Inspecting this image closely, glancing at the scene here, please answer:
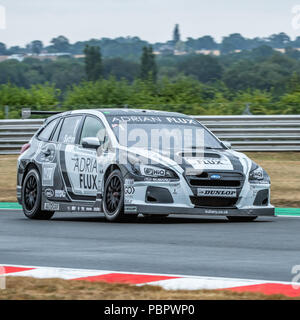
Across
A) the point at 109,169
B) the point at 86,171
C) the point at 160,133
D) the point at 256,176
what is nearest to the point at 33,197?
the point at 86,171

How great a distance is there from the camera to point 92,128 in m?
13.8

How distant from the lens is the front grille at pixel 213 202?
12.6 meters

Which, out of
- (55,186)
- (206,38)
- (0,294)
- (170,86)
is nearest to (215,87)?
(170,86)

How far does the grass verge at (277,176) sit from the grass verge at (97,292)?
919cm

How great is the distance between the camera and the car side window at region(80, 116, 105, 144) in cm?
1359

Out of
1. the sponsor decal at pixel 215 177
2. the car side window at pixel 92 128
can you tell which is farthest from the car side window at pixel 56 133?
the sponsor decal at pixel 215 177

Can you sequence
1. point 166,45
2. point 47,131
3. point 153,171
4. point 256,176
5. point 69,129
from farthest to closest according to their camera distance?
point 166,45 → point 47,131 → point 69,129 → point 256,176 → point 153,171

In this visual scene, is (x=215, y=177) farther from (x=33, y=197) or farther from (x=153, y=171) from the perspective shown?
(x=33, y=197)

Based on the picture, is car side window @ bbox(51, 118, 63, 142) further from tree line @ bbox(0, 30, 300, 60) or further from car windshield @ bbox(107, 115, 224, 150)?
tree line @ bbox(0, 30, 300, 60)

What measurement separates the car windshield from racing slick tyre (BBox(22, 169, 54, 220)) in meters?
1.49

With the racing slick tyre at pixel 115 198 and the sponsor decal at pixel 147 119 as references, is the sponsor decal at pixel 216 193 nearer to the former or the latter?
the racing slick tyre at pixel 115 198

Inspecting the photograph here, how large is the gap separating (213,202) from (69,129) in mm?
2652

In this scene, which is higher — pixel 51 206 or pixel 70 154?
pixel 70 154
